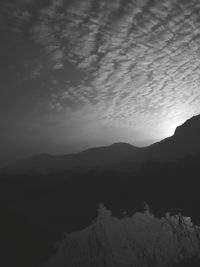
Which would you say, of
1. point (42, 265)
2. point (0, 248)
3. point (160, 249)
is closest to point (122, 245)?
point (160, 249)

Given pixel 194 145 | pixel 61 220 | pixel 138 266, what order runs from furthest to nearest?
pixel 194 145 → pixel 61 220 → pixel 138 266

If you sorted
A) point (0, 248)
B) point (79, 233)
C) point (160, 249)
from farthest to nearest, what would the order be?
point (79, 233), point (0, 248), point (160, 249)

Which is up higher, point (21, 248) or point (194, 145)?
point (194, 145)

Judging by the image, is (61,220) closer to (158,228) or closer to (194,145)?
(158,228)

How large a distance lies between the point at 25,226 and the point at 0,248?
8.12m

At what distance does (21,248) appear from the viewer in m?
25.5

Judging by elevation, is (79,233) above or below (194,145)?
below

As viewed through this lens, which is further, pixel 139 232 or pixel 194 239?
pixel 139 232

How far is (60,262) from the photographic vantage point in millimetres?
19453

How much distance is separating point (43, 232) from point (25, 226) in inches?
130

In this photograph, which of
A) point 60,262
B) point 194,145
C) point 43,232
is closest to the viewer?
point 60,262

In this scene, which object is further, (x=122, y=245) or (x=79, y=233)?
(x=79, y=233)

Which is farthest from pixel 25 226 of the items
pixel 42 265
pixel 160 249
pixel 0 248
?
pixel 160 249

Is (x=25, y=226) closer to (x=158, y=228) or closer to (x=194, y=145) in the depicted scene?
(x=158, y=228)
